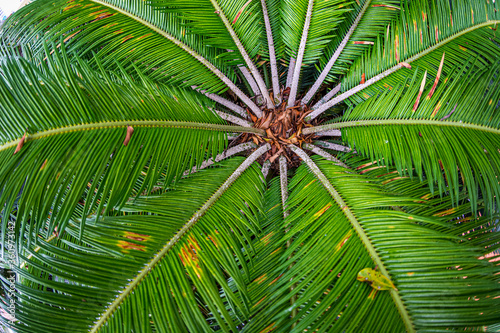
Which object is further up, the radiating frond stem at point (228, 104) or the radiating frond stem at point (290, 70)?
the radiating frond stem at point (290, 70)

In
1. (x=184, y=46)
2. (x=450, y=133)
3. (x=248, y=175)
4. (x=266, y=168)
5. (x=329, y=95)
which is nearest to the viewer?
(x=450, y=133)

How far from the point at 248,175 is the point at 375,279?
63 centimetres

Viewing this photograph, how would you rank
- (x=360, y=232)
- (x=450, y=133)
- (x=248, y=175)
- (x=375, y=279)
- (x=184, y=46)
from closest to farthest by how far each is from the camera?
(x=375, y=279), (x=360, y=232), (x=450, y=133), (x=248, y=175), (x=184, y=46)

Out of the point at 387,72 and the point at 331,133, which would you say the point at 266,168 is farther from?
the point at 387,72

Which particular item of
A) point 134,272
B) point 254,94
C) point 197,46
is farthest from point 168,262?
point 254,94

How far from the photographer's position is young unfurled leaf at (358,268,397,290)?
0.74 meters

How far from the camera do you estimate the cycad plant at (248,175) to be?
2.48 feet

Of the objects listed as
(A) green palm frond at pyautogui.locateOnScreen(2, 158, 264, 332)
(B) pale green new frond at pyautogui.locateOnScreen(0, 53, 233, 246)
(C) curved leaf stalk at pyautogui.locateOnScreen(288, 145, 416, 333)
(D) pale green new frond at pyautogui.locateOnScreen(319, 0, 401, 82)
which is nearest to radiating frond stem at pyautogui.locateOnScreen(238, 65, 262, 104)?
(D) pale green new frond at pyautogui.locateOnScreen(319, 0, 401, 82)

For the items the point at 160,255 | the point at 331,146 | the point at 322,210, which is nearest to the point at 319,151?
the point at 331,146

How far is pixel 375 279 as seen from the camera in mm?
755

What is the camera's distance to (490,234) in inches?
36.5

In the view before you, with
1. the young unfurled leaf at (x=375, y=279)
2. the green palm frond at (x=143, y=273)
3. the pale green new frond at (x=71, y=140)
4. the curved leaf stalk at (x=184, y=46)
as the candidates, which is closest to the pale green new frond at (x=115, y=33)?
the curved leaf stalk at (x=184, y=46)

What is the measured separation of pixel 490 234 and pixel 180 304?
3.44 ft

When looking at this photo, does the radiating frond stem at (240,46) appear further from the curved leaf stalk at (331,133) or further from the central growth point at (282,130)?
the curved leaf stalk at (331,133)
